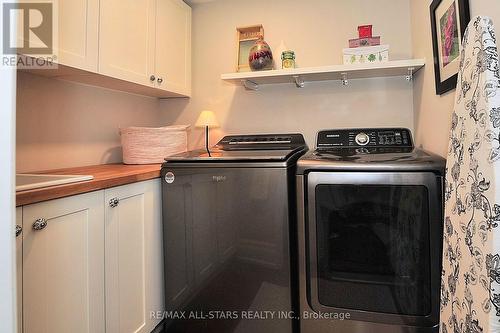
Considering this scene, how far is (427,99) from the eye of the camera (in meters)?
1.68

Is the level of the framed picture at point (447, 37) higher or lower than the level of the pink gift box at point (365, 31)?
lower

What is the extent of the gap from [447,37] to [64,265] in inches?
67.2

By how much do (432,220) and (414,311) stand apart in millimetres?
402

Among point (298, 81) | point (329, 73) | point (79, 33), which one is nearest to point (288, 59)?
point (298, 81)

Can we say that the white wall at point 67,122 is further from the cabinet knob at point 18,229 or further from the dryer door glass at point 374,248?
the dryer door glass at point 374,248

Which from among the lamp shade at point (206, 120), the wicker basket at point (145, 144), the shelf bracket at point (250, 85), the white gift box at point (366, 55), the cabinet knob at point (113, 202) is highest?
the white gift box at point (366, 55)

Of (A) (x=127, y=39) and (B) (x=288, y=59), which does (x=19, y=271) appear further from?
(B) (x=288, y=59)

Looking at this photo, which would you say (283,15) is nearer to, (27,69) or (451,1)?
(451,1)

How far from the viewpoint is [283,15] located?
7.51 ft

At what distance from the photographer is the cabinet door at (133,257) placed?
133cm

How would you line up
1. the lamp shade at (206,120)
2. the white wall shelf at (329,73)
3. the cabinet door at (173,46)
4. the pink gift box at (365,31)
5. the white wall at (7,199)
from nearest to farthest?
the white wall at (7,199) → the white wall shelf at (329,73) → the pink gift box at (365,31) → the cabinet door at (173,46) → the lamp shade at (206,120)

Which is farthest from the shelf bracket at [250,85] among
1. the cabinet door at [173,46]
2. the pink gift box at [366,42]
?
the pink gift box at [366,42]

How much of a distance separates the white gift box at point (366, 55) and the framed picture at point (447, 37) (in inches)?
15.0
